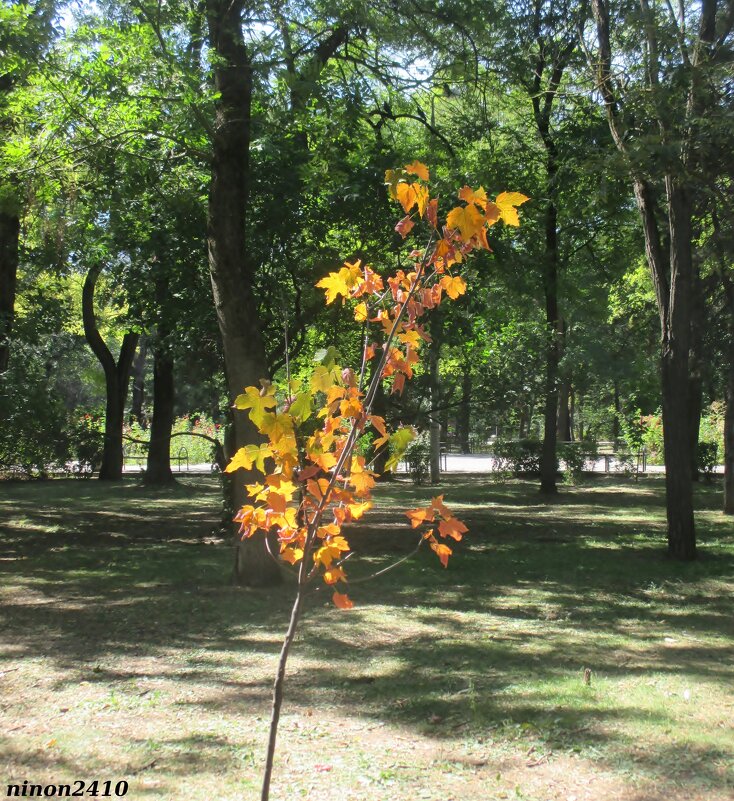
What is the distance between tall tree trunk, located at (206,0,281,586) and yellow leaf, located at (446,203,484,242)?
5171 mm

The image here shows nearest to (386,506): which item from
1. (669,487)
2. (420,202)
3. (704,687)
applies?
(669,487)

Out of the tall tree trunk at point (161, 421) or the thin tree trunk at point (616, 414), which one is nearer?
the tall tree trunk at point (161, 421)

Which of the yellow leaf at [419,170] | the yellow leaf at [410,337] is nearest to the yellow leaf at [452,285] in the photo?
the yellow leaf at [410,337]

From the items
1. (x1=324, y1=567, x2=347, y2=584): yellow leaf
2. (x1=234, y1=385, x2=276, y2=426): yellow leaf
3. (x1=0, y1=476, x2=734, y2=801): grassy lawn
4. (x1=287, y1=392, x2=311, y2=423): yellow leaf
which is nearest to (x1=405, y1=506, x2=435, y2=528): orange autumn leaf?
(x1=324, y1=567, x2=347, y2=584): yellow leaf

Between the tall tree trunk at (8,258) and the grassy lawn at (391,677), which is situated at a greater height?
the tall tree trunk at (8,258)

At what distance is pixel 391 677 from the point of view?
4980mm

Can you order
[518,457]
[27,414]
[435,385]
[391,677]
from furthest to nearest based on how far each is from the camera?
[518,457], [435,385], [27,414], [391,677]

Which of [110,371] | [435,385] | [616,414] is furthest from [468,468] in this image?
[435,385]

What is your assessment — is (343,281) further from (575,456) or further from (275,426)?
(575,456)

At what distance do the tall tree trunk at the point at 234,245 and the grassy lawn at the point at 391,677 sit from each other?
0.52 meters

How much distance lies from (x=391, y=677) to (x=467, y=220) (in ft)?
11.0

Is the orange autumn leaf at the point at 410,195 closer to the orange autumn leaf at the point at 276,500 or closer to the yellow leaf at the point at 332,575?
the orange autumn leaf at the point at 276,500

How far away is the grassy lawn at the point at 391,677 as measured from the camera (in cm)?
353

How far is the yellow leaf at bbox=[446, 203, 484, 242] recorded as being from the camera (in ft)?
8.43
